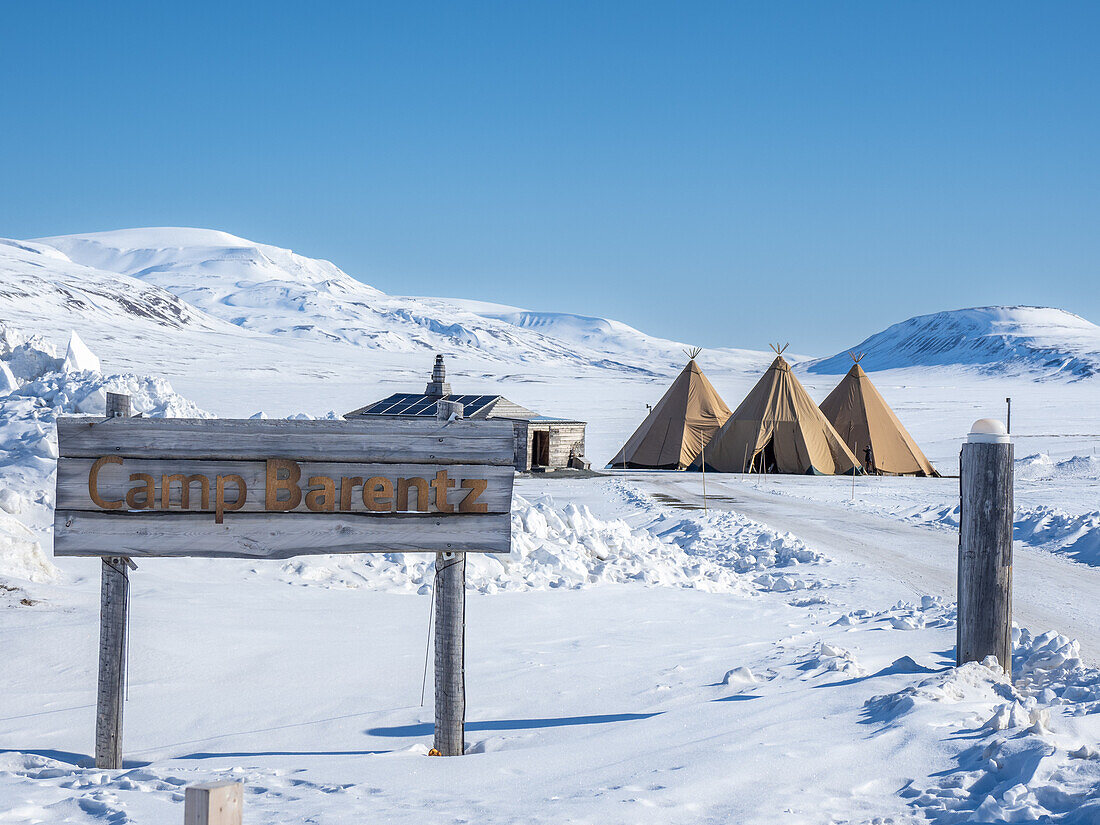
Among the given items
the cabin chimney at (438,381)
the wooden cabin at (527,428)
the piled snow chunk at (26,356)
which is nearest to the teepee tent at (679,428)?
the wooden cabin at (527,428)

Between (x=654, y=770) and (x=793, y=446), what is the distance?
81.9 ft

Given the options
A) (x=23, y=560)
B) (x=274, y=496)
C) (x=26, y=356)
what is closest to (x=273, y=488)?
(x=274, y=496)

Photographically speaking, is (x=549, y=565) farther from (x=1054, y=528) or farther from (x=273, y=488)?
(x=1054, y=528)

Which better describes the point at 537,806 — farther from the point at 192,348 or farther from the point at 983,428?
the point at 192,348

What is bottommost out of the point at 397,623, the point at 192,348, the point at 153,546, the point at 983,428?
the point at 397,623

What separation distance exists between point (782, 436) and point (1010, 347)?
6156 inches

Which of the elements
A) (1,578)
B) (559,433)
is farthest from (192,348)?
(1,578)

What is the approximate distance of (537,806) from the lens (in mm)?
3643

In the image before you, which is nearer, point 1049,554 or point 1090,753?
point 1090,753

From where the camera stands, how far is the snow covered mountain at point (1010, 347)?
143 m

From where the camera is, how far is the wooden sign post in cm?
466

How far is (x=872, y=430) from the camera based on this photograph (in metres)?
28.7

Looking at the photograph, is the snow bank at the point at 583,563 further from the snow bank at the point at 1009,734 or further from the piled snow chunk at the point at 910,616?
the snow bank at the point at 1009,734

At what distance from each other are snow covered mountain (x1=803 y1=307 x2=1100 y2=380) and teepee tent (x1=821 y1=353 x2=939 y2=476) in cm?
11554
